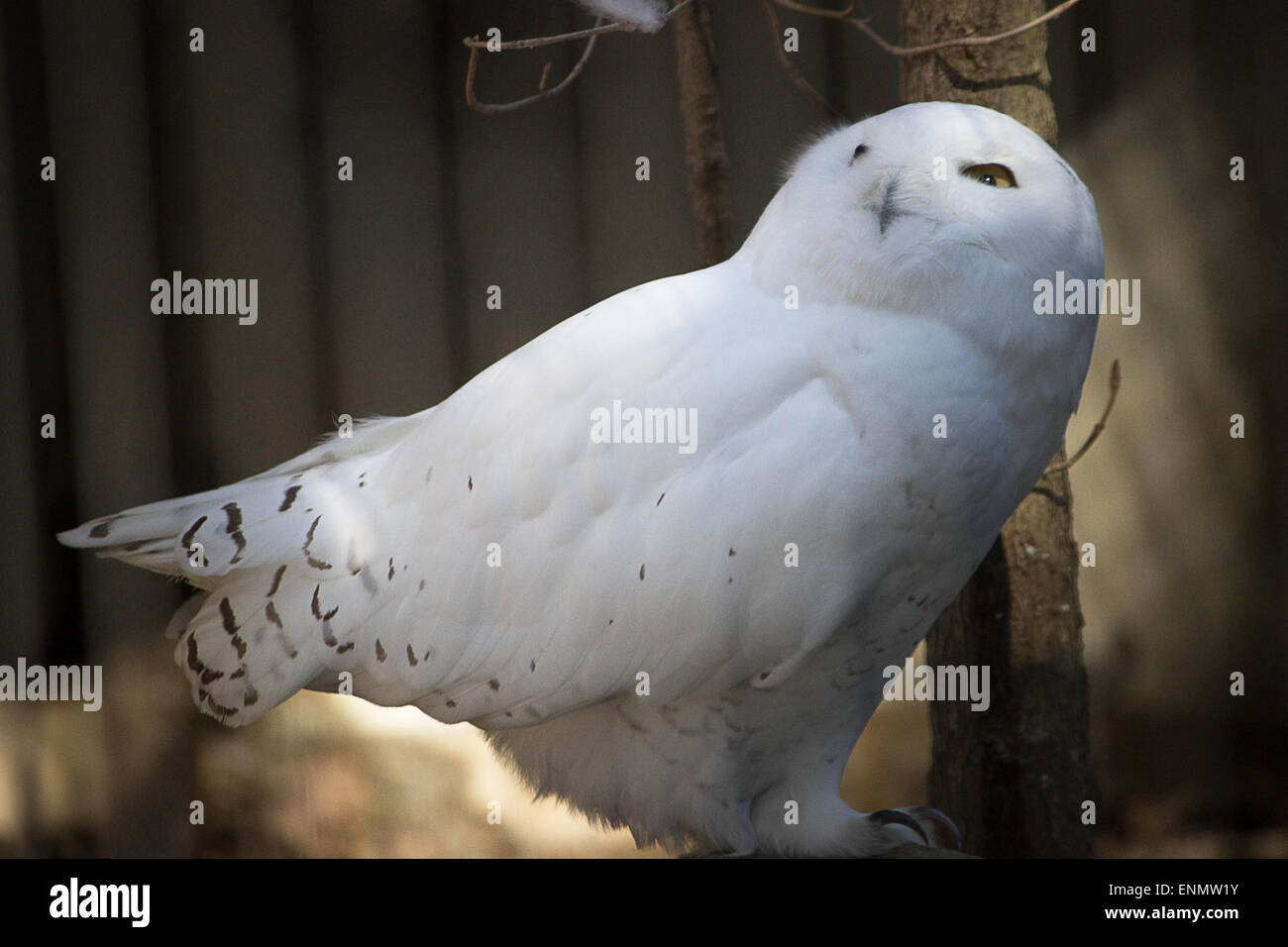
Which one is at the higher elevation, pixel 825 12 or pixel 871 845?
pixel 825 12

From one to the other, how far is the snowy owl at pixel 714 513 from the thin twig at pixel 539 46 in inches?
14.3

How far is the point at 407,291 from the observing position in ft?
4.88

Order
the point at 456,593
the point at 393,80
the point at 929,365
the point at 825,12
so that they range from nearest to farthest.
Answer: the point at 929,365
the point at 456,593
the point at 825,12
the point at 393,80

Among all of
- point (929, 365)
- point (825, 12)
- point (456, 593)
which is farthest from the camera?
point (825, 12)

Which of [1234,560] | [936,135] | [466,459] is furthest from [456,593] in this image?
[1234,560]

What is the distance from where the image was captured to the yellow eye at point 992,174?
40.3 inches

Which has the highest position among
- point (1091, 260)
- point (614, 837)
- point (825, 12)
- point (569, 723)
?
point (825, 12)

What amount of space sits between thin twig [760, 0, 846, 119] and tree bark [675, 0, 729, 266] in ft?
0.28

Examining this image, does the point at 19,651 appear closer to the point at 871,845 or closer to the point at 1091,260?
the point at 871,845

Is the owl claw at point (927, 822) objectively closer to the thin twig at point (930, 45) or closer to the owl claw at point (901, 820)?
the owl claw at point (901, 820)

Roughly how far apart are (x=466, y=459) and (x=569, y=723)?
0.33m

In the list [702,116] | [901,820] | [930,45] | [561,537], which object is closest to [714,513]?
[561,537]

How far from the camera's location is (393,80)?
145 centimetres

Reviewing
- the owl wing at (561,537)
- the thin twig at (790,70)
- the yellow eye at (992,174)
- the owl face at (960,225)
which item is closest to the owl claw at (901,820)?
the owl wing at (561,537)
